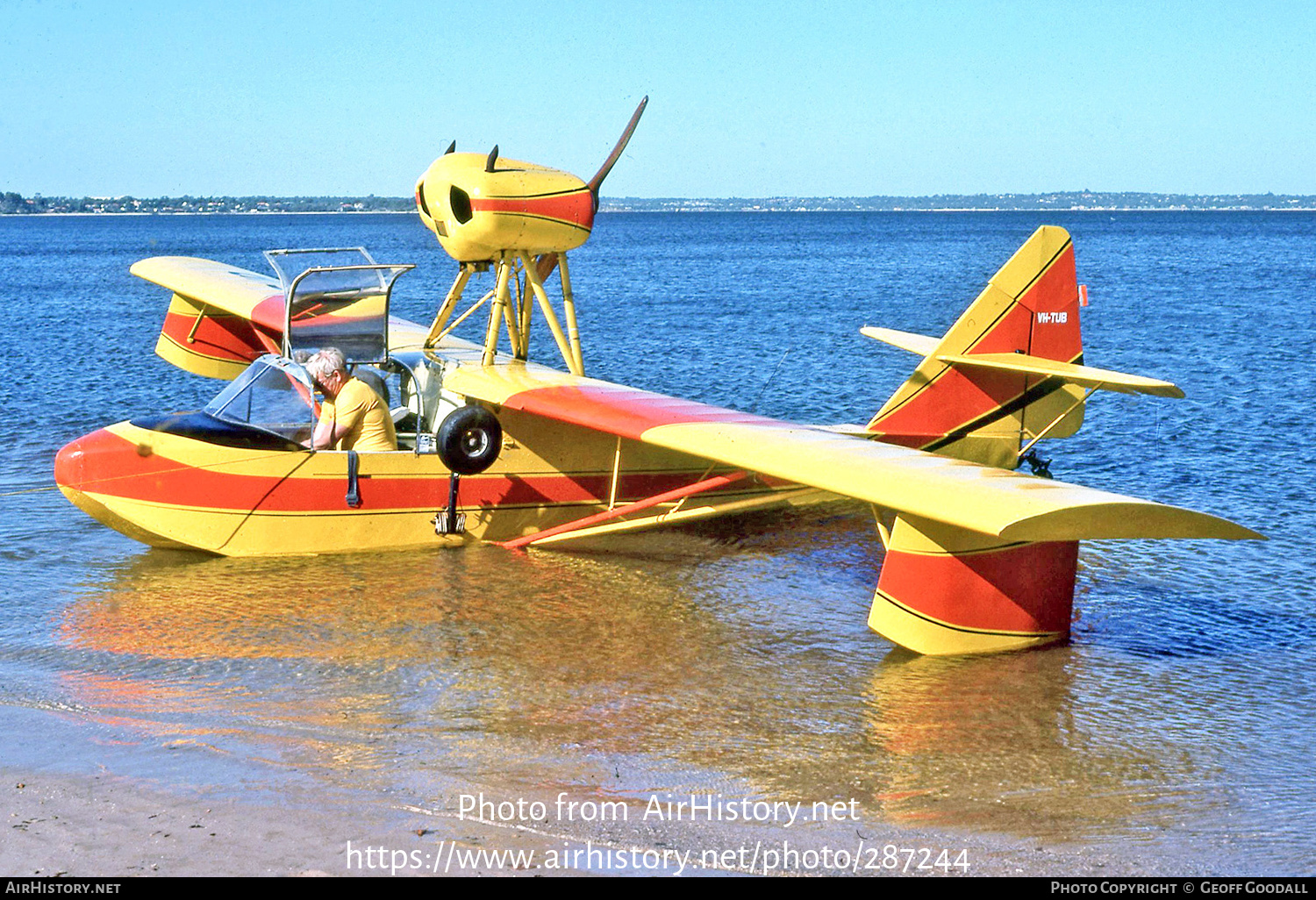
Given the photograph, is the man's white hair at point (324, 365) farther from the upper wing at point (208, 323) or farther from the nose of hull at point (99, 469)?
the upper wing at point (208, 323)

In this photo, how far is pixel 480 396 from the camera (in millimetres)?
11102

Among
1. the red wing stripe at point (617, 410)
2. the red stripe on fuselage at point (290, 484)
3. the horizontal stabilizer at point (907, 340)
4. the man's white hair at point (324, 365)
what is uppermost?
the horizontal stabilizer at point (907, 340)

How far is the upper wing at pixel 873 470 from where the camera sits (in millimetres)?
7188

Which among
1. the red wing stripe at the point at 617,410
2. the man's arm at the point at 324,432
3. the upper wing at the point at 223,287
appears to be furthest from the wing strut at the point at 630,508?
the upper wing at the point at 223,287

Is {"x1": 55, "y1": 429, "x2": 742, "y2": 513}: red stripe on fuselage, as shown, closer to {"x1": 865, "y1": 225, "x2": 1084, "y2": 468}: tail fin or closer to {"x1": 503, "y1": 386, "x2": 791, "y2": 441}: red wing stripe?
{"x1": 503, "y1": 386, "x2": 791, "y2": 441}: red wing stripe

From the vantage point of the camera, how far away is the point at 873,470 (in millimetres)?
8125

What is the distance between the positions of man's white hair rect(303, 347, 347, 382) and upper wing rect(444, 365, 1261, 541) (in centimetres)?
116

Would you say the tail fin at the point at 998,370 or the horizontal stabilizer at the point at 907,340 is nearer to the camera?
the tail fin at the point at 998,370

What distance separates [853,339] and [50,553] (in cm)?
2520

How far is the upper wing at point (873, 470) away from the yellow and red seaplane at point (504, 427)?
0.04 m

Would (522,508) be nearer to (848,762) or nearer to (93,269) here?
(848,762)

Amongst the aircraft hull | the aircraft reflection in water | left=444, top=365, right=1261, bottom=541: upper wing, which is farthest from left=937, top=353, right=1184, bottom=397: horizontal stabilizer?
the aircraft hull

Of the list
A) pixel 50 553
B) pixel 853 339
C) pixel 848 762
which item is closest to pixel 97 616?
pixel 50 553
